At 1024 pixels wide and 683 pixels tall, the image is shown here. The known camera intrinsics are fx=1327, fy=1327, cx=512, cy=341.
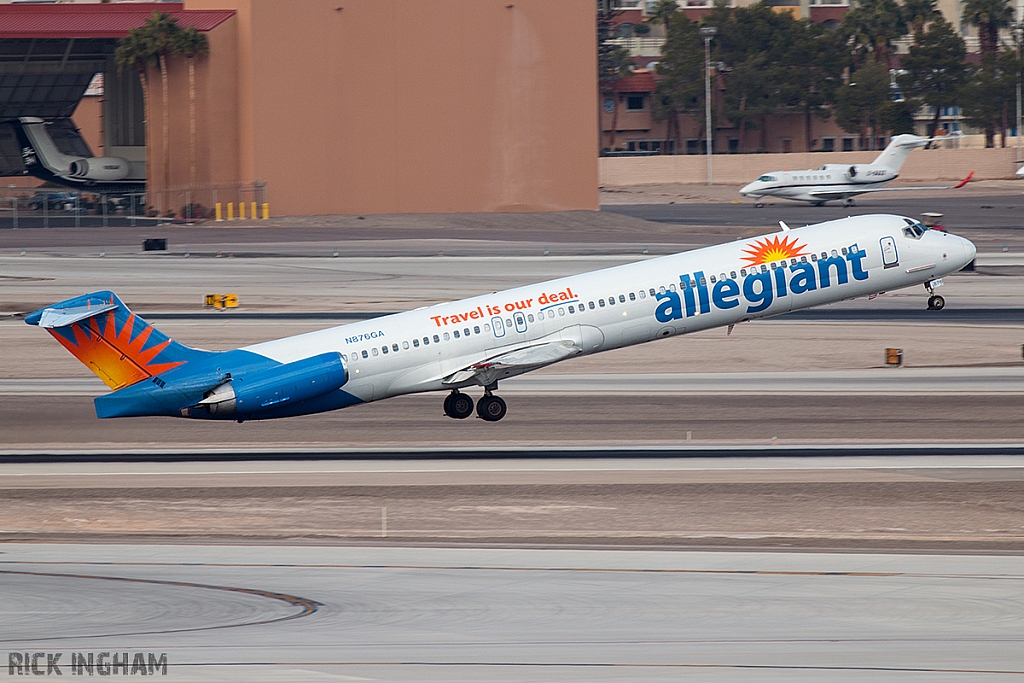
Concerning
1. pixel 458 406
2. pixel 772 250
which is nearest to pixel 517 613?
pixel 458 406

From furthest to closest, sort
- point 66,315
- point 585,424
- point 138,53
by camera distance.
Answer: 1. point 138,53
2. point 585,424
3. point 66,315

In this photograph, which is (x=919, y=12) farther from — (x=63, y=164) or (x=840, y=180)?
(x=63, y=164)

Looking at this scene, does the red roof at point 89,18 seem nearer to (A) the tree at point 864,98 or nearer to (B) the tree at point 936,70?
(A) the tree at point 864,98

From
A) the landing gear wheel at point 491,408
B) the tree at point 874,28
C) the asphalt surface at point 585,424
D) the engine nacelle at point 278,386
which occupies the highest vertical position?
the tree at point 874,28

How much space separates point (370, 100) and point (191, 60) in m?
12.7

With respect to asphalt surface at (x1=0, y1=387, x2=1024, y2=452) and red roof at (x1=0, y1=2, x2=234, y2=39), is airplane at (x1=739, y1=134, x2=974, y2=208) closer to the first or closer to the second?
red roof at (x1=0, y1=2, x2=234, y2=39)

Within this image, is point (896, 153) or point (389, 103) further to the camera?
point (896, 153)

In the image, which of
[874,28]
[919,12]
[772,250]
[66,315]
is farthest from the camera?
[919,12]

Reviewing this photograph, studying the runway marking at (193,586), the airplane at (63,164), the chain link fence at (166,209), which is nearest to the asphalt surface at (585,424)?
the runway marking at (193,586)

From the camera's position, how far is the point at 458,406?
38625 millimetres

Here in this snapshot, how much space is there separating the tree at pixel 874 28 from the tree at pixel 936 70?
805 cm

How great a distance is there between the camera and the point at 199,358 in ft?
114

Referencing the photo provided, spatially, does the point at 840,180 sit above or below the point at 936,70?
below

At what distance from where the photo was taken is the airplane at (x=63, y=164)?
108688 mm
